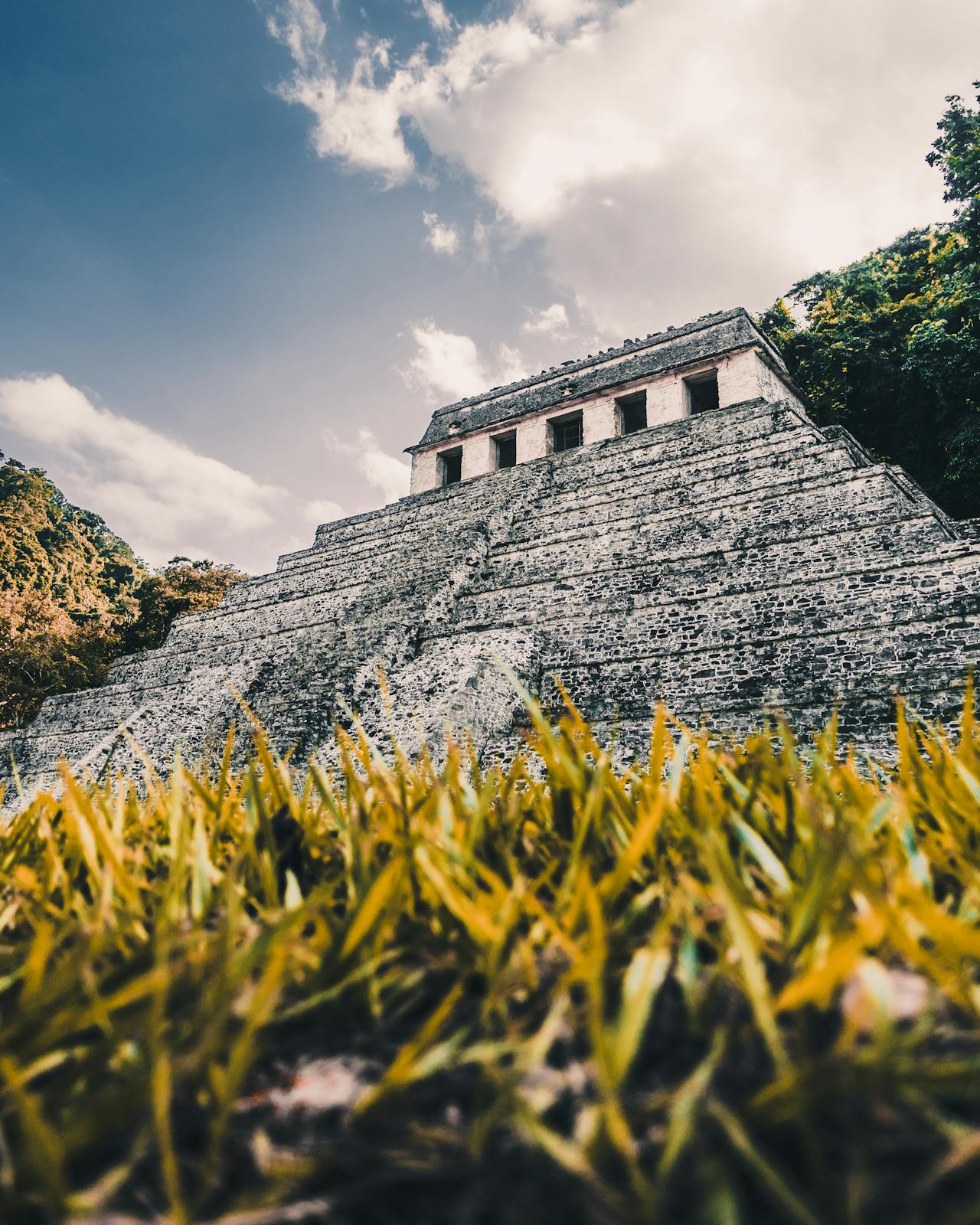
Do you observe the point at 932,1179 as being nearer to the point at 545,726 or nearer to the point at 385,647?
the point at 545,726

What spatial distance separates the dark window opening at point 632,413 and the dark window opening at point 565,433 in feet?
3.82

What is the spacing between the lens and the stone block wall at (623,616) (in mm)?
6469

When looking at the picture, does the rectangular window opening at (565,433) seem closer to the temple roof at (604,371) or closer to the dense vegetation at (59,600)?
the temple roof at (604,371)

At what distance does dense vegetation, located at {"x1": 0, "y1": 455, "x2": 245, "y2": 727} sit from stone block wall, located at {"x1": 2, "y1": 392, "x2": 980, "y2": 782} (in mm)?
8098

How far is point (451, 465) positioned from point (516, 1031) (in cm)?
1912

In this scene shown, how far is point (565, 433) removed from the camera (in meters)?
17.8

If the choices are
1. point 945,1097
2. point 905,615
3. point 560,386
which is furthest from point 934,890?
point 560,386

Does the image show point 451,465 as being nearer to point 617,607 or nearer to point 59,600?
point 617,607

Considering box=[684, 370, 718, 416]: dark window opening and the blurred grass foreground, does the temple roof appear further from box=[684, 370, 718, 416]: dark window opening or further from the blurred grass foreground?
the blurred grass foreground

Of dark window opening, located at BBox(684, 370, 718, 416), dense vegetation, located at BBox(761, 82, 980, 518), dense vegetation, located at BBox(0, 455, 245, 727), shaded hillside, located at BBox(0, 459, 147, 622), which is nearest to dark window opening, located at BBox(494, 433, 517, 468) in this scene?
dark window opening, located at BBox(684, 370, 718, 416)

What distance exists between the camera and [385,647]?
31.0 ft

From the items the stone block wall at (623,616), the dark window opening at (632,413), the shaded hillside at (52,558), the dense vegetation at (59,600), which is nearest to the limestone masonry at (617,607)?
the stone block wall at (623,616)

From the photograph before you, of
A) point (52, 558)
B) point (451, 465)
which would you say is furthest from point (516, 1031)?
point (52, 558)

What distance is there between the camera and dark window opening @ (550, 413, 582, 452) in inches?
689
